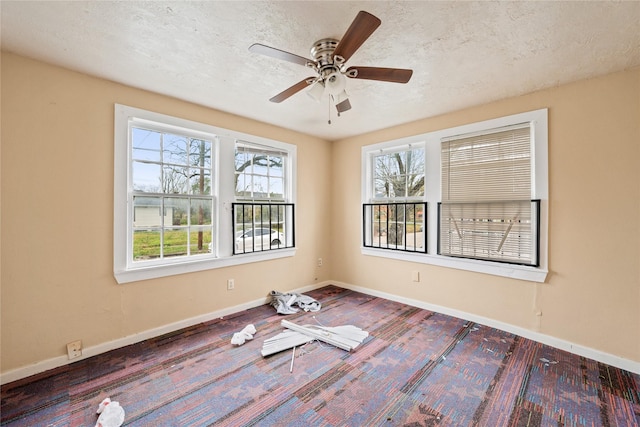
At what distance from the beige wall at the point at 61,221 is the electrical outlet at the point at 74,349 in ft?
0.12

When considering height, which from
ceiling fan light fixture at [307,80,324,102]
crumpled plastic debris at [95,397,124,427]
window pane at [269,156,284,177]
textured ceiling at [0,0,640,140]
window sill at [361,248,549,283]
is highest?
textured ceiling at [0,0,640,140]

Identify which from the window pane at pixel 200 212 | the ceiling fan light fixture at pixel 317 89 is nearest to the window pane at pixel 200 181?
the window pane at pixel 200 212

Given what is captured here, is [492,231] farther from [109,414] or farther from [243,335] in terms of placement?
[109,414]

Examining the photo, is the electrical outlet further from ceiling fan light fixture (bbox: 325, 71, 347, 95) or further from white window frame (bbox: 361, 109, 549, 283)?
white window frame (bbox: 361, 109, 549, 283)

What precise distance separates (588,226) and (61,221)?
4.54m

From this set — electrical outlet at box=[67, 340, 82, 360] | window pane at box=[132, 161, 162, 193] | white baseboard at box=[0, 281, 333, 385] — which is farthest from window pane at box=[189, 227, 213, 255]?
electrical outlet at box=[67, 340, 82, 360]

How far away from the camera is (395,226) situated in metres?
3.84

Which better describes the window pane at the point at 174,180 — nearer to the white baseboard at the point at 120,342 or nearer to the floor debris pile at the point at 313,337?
the white baseboard at the point at 120,342

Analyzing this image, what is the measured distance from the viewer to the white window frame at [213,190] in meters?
2.48

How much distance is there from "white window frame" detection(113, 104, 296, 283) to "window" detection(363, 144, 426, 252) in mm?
1308

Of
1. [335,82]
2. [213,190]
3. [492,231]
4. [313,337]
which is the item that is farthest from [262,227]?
[492,231]

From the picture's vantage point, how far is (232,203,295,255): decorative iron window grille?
3410mm

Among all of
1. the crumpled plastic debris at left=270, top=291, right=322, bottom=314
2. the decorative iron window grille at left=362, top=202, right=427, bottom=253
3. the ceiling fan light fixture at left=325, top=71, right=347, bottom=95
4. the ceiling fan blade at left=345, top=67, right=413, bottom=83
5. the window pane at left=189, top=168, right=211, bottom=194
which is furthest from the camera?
the decorative iron window grille at left=362, top=202, right=427, bottom=253

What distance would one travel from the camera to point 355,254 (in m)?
4.28
